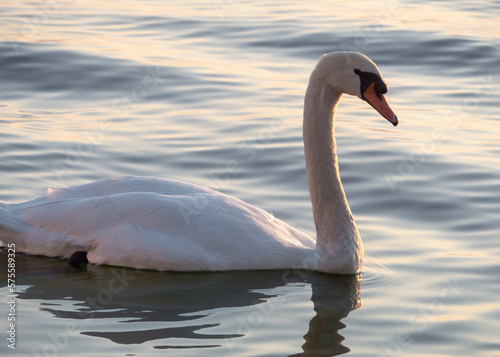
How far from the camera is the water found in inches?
249

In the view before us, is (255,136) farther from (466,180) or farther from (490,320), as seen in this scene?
(490,320)

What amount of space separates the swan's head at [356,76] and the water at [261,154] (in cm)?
124

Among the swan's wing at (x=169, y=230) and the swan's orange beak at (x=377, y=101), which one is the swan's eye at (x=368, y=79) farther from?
the swan's wing at (x=169, y=230)

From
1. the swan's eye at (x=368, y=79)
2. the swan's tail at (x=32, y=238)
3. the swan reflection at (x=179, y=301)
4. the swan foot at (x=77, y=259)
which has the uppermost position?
the swan's eye at (x=368, y=79)

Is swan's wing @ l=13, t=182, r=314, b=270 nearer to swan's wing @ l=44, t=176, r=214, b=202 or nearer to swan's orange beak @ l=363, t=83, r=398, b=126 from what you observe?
swan's wing @ l=44, t=176, r=214, b=202

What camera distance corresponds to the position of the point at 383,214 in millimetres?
8648

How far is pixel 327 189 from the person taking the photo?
24.5 ft

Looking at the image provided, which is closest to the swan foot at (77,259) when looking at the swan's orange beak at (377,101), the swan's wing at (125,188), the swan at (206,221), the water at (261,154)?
the swan at (206,221)

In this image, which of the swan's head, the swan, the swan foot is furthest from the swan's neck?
the swan foot

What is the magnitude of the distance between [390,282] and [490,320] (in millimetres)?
930

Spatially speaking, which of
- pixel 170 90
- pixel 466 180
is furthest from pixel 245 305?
pixel 170 90

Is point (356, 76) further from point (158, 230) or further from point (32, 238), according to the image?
point (32, 238)

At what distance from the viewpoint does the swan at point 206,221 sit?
7121mm

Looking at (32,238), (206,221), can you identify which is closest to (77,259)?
(32,238)
